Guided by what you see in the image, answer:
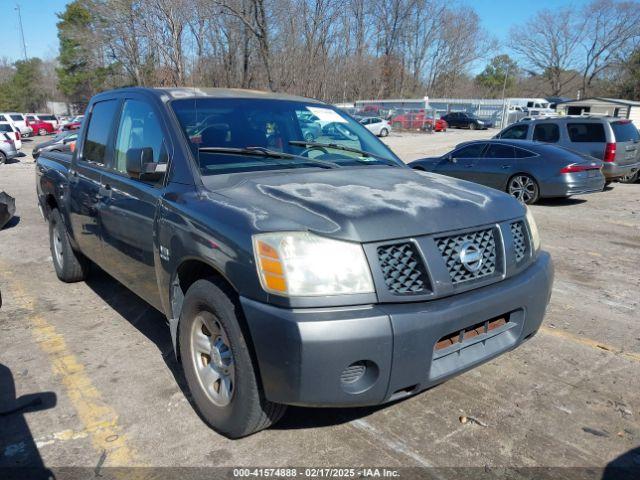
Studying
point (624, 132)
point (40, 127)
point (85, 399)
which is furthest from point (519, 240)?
point (40, 127)

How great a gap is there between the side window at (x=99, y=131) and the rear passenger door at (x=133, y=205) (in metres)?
0.23

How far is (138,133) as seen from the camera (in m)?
3.66

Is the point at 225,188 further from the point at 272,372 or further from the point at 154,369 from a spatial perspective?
the point at 154,369

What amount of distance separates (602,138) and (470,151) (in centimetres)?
328

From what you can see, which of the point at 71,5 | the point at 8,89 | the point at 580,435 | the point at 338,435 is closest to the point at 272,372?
the point at 338,435

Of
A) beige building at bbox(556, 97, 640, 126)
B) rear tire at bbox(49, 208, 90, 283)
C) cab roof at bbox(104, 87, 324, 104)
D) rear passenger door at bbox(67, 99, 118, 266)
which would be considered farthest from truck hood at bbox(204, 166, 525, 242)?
beige building at bbox(556, 97, 640, 126)

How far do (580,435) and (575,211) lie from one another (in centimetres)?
802

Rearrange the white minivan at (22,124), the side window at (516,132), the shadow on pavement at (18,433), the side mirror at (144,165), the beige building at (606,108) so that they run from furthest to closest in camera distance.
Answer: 1. the white minivan at (22,124)
2. the beige building at (606,108)
3. the side window at (516,132)
4. the side mirror at (144,165)
5. the shadow on pavement at (18,433)

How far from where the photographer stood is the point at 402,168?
3719 millimetres

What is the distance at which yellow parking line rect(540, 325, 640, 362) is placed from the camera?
3855 mm

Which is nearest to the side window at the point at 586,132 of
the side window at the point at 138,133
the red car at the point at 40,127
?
the side window at the point at 138,133

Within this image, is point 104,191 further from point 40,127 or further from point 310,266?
point 40,127

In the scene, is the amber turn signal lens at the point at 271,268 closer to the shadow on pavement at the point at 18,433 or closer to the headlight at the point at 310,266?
the headlight at the point at 310,266

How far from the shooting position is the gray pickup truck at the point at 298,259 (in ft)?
7.43
